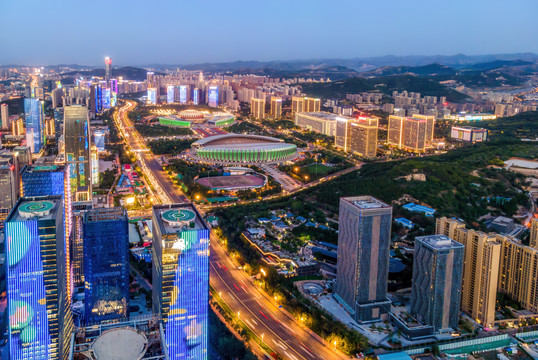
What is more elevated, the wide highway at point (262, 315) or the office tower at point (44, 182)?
the office tower at point (44, 182)

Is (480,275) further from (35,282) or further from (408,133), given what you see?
(408,133)

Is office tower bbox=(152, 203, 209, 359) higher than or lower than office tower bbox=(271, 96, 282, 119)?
lower

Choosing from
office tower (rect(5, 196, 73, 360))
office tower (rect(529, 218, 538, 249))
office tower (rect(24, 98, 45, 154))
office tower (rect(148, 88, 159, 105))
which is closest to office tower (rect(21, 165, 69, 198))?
office tower (rect(5, 196, 73, 360))

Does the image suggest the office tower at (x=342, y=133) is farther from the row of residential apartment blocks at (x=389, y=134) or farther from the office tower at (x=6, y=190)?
the office tower at (x=6, y=190)

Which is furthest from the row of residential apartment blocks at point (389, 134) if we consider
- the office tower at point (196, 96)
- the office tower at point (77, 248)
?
the office tower at point (196, 96)

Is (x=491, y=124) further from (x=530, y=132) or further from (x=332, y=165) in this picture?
(x=332, y=165)

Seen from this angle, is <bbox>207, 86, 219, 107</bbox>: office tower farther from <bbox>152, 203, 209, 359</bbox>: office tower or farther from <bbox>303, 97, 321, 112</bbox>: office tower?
<bbox>152, 203, 209, 359</bbox>: office tower
